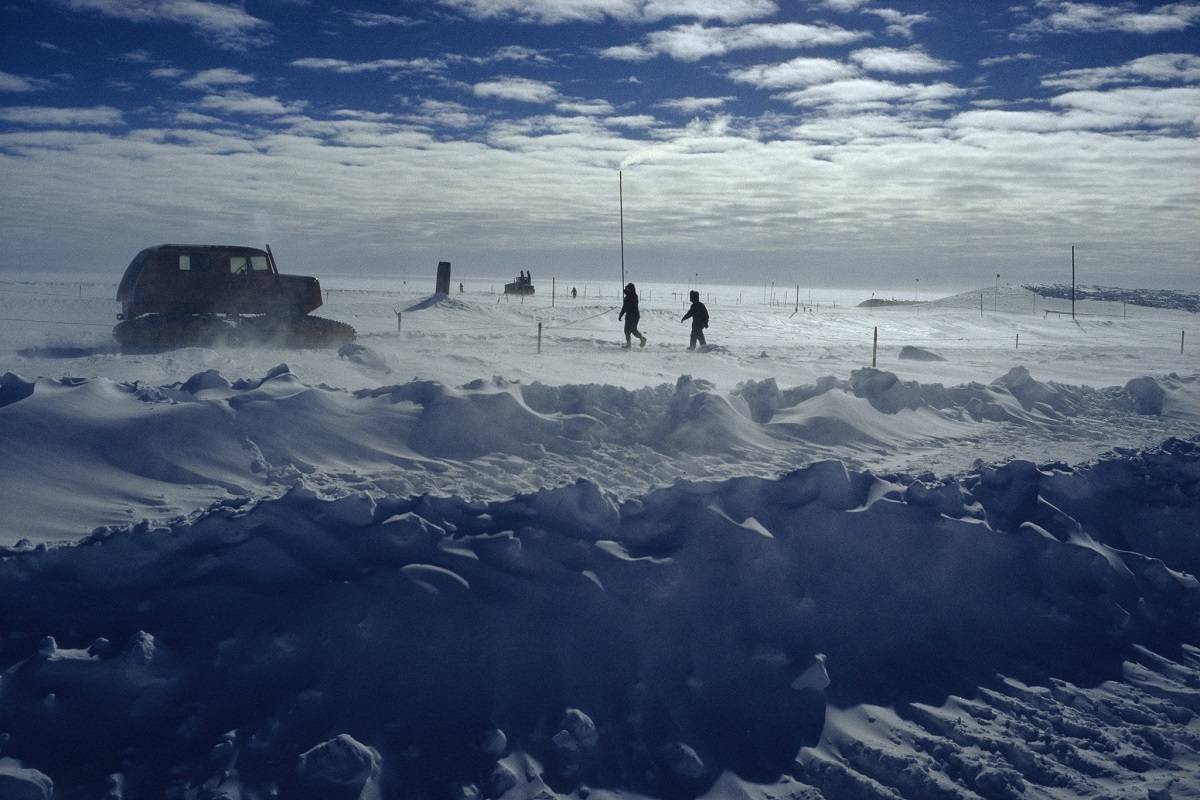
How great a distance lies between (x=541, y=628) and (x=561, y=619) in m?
0.13

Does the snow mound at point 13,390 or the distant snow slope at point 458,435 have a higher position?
the snow mound at point 13,390

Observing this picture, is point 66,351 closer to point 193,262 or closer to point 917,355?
point 193,262

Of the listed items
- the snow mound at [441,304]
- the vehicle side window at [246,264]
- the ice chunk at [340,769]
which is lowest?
the ice chunk at [340,769]

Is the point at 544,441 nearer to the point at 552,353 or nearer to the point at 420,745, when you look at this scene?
the point at 420,745

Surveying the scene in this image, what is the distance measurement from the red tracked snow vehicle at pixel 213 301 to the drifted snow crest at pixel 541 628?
14.1 metres

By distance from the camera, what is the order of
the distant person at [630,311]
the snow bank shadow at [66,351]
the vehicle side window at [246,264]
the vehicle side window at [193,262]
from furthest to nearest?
1. the distant person at [630,311]
2. the vehicle side window at [246,264]
3. the vehicle side window at [193,262]
4. the snow bank shadow at [66,351]

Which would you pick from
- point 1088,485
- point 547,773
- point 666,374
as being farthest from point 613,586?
point 666,374

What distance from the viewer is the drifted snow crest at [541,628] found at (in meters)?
3.60

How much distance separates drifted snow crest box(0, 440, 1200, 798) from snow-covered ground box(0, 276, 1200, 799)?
2cm

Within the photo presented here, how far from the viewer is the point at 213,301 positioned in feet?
61.1

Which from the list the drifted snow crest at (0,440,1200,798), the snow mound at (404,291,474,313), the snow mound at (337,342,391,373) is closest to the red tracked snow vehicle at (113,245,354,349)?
the snow mound at (337,342,391,373)

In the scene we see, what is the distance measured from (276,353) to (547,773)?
50.7ft

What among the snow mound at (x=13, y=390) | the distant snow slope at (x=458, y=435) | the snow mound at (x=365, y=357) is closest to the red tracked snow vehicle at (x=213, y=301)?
the snow mound at (x=365, y=357)

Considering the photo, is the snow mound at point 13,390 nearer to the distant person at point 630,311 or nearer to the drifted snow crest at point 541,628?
the drifted snow crest at point 541,628
